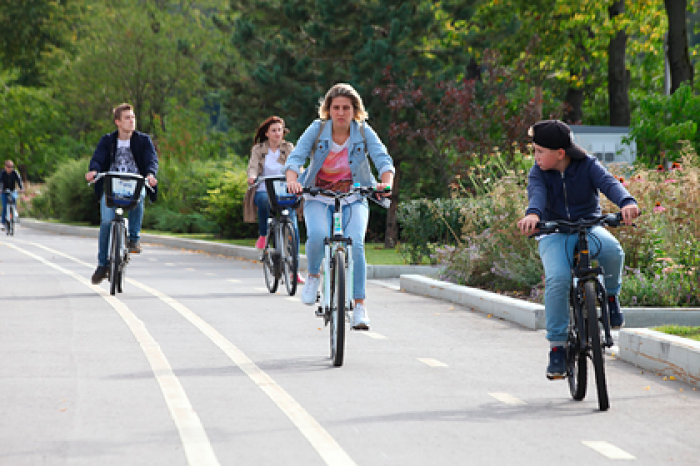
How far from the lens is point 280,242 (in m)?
12.3

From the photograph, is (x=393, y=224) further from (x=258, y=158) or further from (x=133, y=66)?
(x=133, y=66)

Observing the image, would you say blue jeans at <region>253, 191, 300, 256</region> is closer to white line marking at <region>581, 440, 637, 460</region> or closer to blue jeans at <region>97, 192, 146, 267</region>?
blue jeans at <region>97, 192, 146, 267</region>

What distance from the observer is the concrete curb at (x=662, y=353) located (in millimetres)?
6840

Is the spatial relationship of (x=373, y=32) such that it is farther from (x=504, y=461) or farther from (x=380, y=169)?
(x=504, y=461)

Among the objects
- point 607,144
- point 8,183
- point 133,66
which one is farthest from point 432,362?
point 133,66

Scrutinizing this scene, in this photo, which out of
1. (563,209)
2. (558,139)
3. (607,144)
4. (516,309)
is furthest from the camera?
(607,144)

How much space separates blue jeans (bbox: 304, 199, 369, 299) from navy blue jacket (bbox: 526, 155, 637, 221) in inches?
68.3

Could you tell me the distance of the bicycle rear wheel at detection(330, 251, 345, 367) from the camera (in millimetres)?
7234

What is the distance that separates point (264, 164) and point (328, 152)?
466 cm

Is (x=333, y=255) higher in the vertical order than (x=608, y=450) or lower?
higher

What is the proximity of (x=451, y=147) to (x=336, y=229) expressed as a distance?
1372 centimetres

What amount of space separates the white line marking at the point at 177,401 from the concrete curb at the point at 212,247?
202 inches

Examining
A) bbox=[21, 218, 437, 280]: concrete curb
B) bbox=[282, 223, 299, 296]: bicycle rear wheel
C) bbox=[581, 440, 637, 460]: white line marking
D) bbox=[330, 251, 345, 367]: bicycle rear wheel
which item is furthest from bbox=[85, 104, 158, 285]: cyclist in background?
bbox=[581, 440, 637, 460]: white line marking

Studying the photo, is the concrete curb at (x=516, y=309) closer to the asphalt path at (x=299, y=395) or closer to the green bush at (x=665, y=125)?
the asphalt path at (x=299, y=395)
